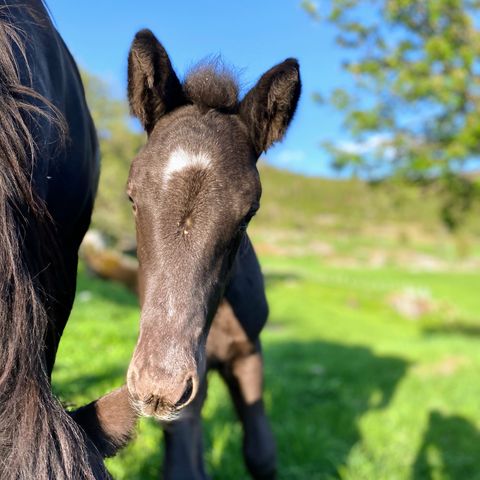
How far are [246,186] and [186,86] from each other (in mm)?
646

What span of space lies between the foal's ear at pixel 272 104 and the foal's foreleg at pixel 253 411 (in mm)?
1533

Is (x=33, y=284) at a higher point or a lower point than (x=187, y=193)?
lower

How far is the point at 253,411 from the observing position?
3602 millimetres

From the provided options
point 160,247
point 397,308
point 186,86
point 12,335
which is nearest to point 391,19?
point 186,86

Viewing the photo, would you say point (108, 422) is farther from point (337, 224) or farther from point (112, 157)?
point (337, 224)

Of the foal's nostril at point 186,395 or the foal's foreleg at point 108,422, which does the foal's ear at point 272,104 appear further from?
the foal's foreleg at point 108,422

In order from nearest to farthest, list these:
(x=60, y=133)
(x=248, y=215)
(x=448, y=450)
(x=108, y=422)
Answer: (x=108, y=422), (x=60, y=133), (x=248, y=215), (x=448, y=450)

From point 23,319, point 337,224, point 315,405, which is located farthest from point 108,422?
point 337,224

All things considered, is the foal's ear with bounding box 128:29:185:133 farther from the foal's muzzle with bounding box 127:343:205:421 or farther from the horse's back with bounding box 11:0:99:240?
the foal's muzzle with bounding box 127:343:205:421

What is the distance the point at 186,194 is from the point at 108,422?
0.82m

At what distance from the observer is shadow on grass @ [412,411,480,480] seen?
4.72 m

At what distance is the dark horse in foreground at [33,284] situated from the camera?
1.44 m

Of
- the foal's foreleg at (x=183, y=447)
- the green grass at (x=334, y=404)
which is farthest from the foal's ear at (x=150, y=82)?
the foal's foreleg at (x=183, y=447)

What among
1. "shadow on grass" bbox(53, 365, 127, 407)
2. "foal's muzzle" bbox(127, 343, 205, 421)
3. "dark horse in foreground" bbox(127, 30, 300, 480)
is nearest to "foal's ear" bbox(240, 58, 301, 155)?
"dark horse in foreground" bbox(127, 30, 300, 480)
